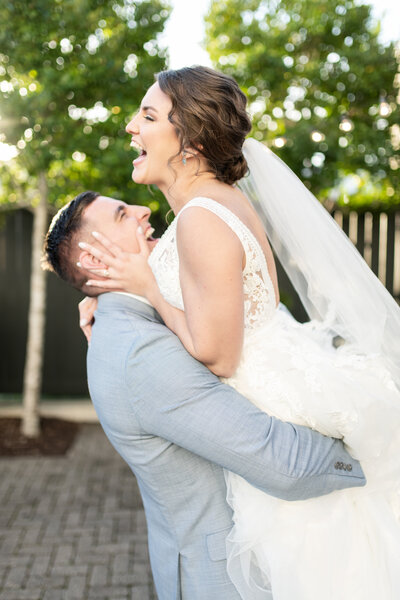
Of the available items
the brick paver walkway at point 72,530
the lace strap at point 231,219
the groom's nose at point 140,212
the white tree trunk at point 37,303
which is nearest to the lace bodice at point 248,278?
the lace strap at point 231,219

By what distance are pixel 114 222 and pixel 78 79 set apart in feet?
11.7

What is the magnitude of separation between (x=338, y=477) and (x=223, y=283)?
27.0 inches

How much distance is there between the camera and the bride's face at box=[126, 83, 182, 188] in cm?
179

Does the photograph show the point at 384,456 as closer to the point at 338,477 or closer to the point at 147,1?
the point at 338,477

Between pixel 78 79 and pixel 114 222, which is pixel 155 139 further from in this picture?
pixel 78 79

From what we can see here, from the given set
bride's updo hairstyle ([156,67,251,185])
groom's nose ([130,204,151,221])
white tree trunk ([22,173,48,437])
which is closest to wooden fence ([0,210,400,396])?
white tree trunk ([22,173,48,437])

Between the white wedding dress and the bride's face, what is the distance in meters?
0.23

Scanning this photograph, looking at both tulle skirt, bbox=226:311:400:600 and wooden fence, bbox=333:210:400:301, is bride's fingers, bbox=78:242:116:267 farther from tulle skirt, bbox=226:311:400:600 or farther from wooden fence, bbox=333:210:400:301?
wooden fence, bbox=333:210:400:301

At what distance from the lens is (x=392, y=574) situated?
1.67 meters

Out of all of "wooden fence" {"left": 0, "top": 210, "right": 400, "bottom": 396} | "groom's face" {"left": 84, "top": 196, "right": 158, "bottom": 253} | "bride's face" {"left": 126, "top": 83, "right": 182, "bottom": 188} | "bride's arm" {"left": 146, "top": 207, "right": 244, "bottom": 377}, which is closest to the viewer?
"bride's arm" {"left": 146, "top": 207, "right": 244, "bottom": 377}

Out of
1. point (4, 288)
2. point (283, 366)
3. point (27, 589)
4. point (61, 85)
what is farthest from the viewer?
point (4, 288)

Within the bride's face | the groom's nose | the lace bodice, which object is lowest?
the lace bodice

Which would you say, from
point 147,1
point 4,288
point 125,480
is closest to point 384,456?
point 125,480

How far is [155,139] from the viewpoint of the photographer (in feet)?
5.95
